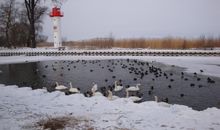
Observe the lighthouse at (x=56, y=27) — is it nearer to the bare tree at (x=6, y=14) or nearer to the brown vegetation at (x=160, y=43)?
the bare tree at (x=6, y=14)

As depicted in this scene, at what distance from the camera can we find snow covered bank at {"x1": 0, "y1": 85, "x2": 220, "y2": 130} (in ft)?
27.5

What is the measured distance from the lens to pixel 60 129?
810 centimetres

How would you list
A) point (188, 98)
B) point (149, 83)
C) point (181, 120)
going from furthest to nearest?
1. point (149, 83)
2. point (188, 98)
3. point (181, 120)

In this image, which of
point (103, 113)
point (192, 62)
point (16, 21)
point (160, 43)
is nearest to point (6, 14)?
point (16, 21)

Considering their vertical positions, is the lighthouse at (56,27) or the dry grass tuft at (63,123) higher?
the lighthouse at (56,27)

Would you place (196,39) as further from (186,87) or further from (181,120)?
(181,120)

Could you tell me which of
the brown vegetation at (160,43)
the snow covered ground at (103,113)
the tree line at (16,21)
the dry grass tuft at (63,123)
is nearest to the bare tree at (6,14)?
the tree line at (16,21)

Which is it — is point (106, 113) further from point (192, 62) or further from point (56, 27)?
point (56, 27)

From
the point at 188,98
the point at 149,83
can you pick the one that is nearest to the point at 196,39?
the point at 149,83

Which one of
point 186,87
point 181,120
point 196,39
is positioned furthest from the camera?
point 196,39

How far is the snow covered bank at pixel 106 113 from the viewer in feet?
27.5

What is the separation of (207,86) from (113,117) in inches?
373

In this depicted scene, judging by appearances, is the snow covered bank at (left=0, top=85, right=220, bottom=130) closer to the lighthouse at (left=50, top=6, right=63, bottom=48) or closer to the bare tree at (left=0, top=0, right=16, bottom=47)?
the lighthouse at (left=50, top=6, right=63, bottom=48)

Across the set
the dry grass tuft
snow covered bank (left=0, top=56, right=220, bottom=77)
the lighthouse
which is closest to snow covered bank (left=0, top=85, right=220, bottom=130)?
the dry grass tuft
